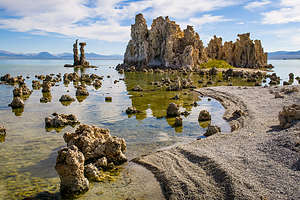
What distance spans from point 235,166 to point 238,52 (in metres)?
132

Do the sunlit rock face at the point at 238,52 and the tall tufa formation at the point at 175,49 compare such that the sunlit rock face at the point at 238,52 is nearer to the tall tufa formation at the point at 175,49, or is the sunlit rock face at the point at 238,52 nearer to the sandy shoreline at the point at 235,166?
the tall tufa formation at the point at 175,49

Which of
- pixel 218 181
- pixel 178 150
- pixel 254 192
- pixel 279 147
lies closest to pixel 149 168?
Answer: pixel 178 150

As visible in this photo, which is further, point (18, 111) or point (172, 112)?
point (18, 111)

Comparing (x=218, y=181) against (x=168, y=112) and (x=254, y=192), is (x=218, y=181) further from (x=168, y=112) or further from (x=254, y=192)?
(x=168, y=112)

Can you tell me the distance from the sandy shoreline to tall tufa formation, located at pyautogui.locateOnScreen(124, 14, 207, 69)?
94.0 meters

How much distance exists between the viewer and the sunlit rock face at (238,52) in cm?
13388

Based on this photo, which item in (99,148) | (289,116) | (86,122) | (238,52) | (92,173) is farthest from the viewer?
(238,52)

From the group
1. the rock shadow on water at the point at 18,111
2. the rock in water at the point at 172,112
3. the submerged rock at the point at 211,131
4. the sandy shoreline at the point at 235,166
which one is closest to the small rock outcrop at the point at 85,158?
the sandy shoreline at the point at 235,166

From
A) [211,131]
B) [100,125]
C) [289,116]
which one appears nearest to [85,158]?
[100,125]

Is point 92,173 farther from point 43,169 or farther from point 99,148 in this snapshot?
point 43,169

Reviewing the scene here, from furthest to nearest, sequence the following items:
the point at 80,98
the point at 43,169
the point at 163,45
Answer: the point at 163,45, the point at 80,98, the point at 43,169

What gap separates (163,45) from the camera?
11862 cm

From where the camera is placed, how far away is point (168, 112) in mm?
27219

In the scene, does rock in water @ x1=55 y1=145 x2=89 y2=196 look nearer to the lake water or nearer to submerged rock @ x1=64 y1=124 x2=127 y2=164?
the lake water
